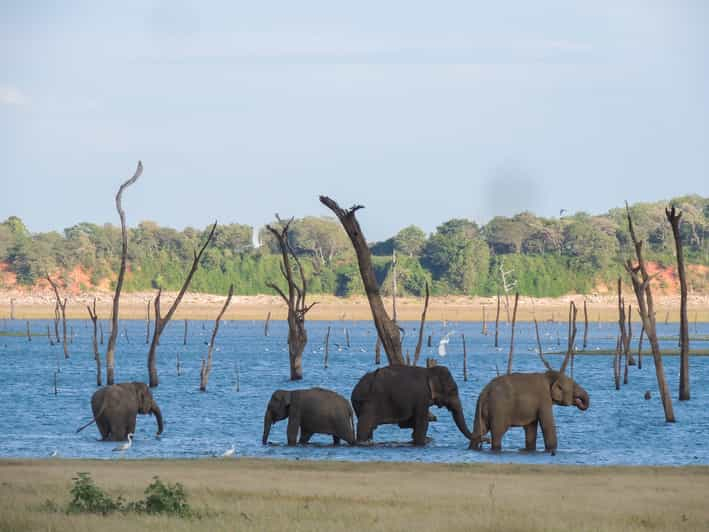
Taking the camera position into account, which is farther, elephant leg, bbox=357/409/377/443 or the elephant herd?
elephant leg, bbox=357/409/377/443

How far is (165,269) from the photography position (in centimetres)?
19262

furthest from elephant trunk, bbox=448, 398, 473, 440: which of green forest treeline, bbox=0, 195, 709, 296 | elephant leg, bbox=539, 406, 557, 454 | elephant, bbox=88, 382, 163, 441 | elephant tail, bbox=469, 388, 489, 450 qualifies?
green forest treeline, bbox=0, 195, 709, 296

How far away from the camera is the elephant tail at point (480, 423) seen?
97.2 feet

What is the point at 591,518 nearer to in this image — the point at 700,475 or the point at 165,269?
the point at 700,475

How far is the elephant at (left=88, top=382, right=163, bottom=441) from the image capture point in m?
34.2

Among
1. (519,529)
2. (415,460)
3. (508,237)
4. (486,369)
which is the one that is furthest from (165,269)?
(519,529)

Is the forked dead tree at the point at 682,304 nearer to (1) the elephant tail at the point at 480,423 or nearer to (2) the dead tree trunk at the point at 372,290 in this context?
(2) the dead tree trunk at the point at 372,290

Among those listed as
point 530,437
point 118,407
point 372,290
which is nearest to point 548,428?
point 530,437

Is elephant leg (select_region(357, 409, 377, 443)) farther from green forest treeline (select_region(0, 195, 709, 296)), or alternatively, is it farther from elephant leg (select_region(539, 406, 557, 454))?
green forest treeline (select_region(0, 195, 709, 296))

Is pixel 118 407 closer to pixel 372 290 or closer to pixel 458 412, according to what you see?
pixel 372 290

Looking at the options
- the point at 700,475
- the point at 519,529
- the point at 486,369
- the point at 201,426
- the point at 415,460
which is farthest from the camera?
the point at 486,369

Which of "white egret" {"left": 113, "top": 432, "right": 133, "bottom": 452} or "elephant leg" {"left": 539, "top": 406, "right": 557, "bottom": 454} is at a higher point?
"elephant leg" {"left": 539, "top": 406, "right": 557, "bottom": 454}

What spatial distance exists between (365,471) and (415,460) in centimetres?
447

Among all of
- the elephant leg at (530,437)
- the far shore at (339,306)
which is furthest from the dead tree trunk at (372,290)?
the far shore at (339,306)
